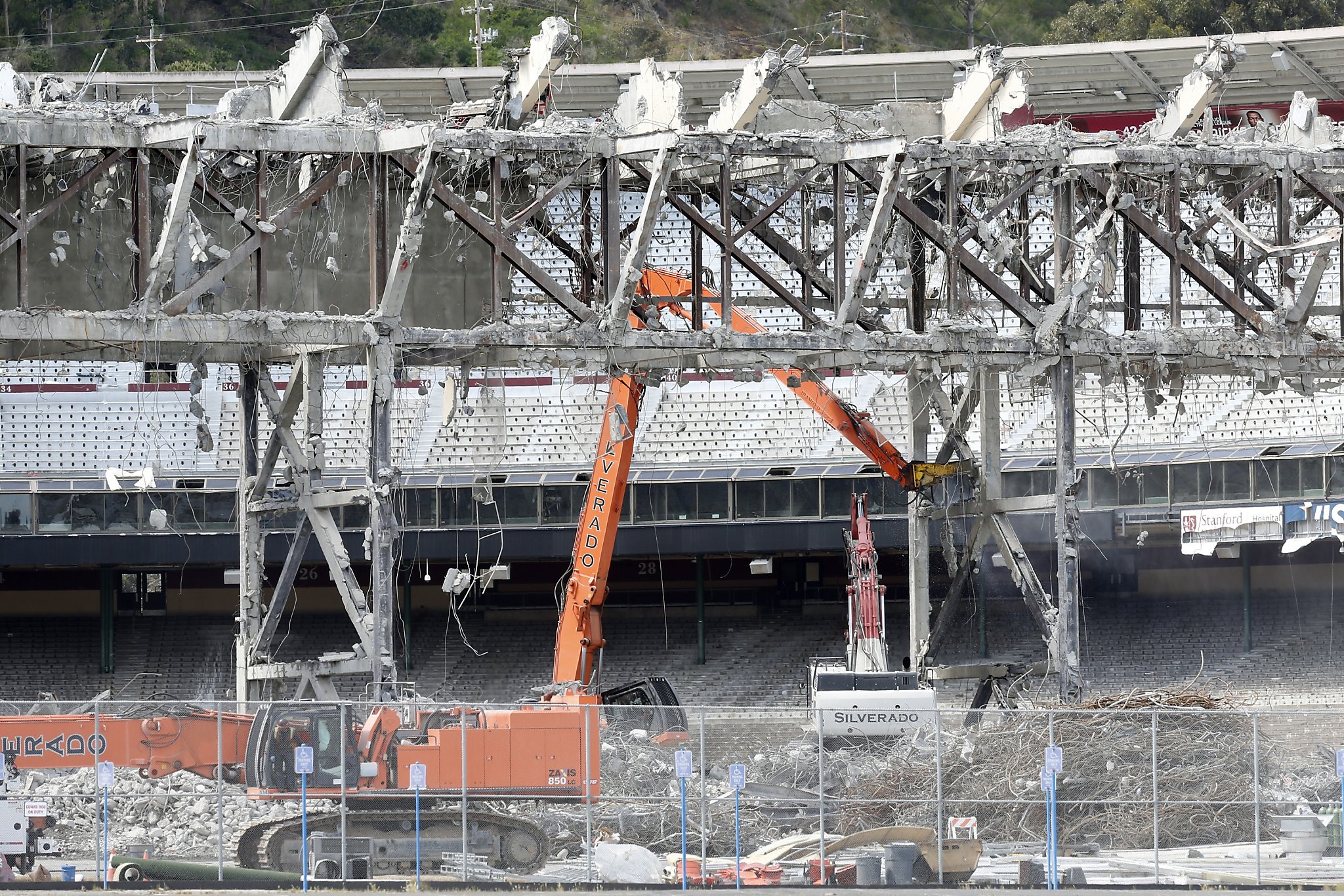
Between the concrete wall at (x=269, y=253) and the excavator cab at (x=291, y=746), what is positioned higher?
the concrete wall at (x=269, y=253)

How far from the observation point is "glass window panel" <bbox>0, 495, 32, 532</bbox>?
41.6 m

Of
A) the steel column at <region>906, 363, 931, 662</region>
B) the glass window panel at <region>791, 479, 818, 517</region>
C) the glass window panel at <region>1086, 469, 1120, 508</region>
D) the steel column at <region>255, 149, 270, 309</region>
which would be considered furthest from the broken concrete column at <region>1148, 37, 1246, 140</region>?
the glass window panel at <region>791, 479, 818, 517</region>

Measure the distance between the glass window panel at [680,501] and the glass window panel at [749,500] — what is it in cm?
97

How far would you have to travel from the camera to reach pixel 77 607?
150 ft

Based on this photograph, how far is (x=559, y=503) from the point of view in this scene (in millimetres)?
43000

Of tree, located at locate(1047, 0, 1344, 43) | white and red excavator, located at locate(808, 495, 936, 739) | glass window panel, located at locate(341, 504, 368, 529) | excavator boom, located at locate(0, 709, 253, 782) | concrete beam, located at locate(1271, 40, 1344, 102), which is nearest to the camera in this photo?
excavator boom, located at locate(0, 709, 253, 782)

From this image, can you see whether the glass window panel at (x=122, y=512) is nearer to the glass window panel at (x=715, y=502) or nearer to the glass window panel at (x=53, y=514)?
the glass window panel at (x=53, y=514)

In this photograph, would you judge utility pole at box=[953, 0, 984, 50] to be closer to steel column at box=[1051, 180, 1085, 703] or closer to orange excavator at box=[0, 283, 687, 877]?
steel column at box=[1051, 180, 1085, 703]

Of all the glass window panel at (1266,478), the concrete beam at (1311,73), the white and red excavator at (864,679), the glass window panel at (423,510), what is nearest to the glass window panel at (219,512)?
the glass window panel at (423,510)

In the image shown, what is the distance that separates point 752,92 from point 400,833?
1084 cm

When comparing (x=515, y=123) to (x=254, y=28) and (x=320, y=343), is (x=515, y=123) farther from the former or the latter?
(x=254, y=28)

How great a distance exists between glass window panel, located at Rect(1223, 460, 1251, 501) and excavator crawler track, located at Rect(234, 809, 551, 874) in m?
23.7

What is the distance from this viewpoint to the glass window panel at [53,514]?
41.7 metres

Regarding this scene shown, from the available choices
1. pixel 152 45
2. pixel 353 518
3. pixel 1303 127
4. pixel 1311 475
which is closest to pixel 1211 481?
pixel 1311 475
